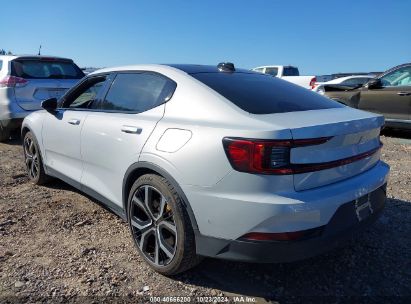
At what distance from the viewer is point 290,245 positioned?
2422 mm

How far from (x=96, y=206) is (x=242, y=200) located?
249cm

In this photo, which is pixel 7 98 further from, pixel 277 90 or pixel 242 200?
pixel 242 200

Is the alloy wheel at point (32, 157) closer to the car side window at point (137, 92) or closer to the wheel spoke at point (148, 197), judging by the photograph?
the car side window at point (137, 92)

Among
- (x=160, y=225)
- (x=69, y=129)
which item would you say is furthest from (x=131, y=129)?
(x=69, y=129)

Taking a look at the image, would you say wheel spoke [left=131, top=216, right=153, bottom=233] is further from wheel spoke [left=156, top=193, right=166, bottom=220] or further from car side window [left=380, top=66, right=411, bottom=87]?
car side window [left=380, top=66, right=411, bottom=87]

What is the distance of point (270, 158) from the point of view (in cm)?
238

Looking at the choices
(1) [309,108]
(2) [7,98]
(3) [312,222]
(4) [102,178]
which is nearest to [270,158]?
(3) [312,222]

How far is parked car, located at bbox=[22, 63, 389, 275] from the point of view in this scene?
2404 mm

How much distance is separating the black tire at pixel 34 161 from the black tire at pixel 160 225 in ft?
7.18

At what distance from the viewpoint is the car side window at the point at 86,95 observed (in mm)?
4030

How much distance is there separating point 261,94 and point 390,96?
20.1 feet

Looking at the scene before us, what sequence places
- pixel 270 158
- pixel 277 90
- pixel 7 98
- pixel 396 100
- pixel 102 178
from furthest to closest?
pixel 396 100 → pixel 7 98 → pixel 102 178 → pixel 277 90 → pixel 270 158

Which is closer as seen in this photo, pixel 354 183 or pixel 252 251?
pixel 252 251

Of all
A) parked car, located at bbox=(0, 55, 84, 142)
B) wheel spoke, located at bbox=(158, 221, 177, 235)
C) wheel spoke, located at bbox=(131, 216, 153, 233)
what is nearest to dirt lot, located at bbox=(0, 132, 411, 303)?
wheel spoke, located at bbox=(131, 216, 153, 233)
